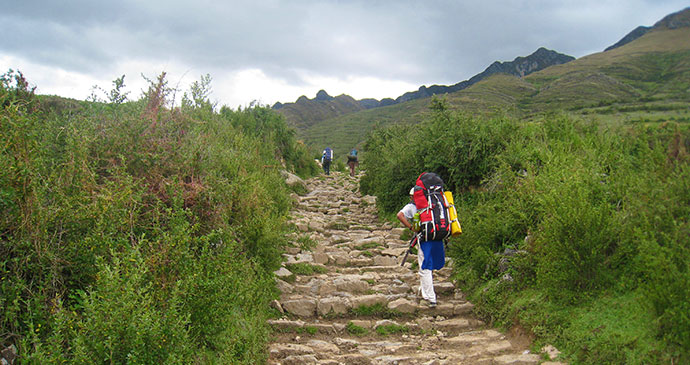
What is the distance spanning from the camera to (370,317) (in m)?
6.45

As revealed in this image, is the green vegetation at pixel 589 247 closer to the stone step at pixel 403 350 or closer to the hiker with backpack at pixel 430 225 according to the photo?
the stone step at pixel 403 350

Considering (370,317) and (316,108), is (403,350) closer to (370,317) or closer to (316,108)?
(370,317)

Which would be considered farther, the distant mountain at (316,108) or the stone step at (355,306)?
the distant mountain at (316,108)

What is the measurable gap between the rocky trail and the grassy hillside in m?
47.7

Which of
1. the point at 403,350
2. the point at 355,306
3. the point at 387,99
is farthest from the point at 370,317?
the point at 387,99

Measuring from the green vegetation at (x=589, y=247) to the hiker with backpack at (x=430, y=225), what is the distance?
0.70 meters

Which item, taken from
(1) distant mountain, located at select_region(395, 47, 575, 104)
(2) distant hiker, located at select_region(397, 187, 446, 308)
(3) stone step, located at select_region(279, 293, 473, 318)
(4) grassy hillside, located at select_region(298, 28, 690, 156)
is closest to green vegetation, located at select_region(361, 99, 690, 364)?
(3) stone step, located at select_region(279, 293, 473, 318)

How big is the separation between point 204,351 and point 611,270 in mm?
4595

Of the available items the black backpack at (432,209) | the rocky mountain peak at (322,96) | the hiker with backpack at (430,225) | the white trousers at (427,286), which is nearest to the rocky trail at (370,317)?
the white trousers at (427,286)

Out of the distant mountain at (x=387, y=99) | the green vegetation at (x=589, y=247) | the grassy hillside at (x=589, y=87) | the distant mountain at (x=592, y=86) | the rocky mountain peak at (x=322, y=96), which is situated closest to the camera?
the green vegetation at (x=589, y=247)

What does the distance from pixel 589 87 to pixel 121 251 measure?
80611mm

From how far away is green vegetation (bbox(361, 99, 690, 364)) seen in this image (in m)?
3.68

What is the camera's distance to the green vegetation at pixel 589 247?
3684 mm

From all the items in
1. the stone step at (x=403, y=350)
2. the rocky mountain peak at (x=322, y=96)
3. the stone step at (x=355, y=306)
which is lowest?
the stone step at (x=403, y=350)
